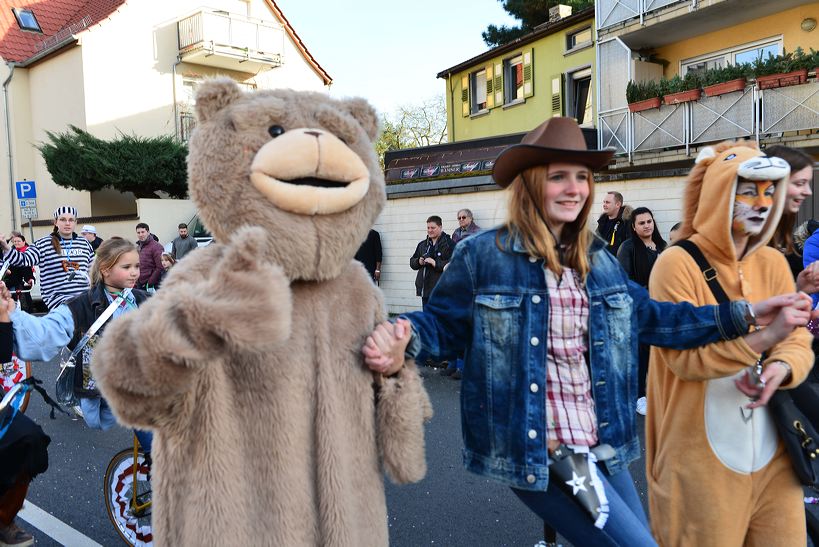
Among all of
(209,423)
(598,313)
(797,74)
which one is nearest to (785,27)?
(797,74)

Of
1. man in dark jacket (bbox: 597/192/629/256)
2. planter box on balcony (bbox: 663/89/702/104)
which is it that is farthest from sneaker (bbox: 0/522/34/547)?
planter box on balcony (bbox: 663/89/702/104)

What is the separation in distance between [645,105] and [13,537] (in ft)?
51.9

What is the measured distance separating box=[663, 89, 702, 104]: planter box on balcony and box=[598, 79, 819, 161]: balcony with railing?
4.2 inches

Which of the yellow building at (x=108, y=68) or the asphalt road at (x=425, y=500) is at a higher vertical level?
the yellow building at (x=108, y=68)

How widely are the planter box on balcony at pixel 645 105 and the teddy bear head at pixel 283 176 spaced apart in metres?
15.5

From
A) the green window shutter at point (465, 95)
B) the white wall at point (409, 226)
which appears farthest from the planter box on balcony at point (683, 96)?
the green window shutter at point (465, 95)

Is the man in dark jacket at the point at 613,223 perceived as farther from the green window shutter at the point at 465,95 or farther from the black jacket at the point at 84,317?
the green window shutter at the point at 465,95

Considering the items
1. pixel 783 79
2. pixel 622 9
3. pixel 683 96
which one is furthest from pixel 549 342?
pixel 622 9

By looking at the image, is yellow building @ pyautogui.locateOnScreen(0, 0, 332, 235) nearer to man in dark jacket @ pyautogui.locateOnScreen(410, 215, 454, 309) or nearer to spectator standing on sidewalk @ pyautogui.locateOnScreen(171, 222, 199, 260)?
spectator standing on sidewalk @ pyautogui.locateOnScreen(171, 222, 199, 260)

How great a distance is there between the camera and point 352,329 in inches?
85.3

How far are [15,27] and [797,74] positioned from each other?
81.7 ft

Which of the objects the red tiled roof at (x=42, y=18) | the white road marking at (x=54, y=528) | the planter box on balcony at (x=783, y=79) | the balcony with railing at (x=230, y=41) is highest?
the red tiled roof at (x=42, y=18)

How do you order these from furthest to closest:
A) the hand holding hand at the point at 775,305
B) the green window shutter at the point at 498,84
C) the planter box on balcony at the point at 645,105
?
the green window shutter at the point at 498,84 → the planter box on balcony at the point at 645,105 → the hand holding hand at the point at 775,305

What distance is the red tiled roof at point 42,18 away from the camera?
23.4 m
